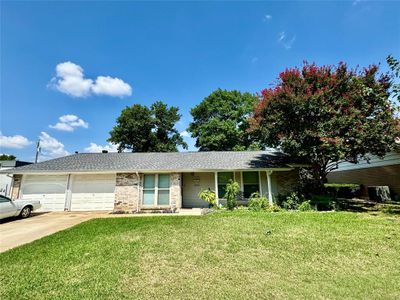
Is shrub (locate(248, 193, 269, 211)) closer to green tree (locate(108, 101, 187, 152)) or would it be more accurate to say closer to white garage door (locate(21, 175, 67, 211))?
white garage door (locate(21, 175, 67, 211))

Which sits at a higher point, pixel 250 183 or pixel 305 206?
pixel 250 183

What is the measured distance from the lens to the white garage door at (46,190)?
12.8 meters

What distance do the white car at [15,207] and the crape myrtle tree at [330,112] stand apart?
13066 millimetres

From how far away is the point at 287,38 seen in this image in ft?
32.7

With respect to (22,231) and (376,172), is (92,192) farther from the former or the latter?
(376,172)

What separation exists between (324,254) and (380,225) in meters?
3.92

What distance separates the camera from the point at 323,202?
10891 millimetres

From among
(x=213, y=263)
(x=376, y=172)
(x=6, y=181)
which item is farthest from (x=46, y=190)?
(x=376, y=172)

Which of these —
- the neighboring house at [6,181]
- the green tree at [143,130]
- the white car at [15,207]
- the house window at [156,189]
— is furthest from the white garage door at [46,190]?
the green tree at [143,130]

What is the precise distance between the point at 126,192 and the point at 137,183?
856mm

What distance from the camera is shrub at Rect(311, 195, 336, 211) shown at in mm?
10756

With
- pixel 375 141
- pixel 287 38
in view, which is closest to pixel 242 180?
pixel 375 141

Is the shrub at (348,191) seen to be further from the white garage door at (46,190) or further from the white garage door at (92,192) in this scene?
the white garage door at (46,190)

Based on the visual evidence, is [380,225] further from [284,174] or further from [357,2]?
[357,2]
